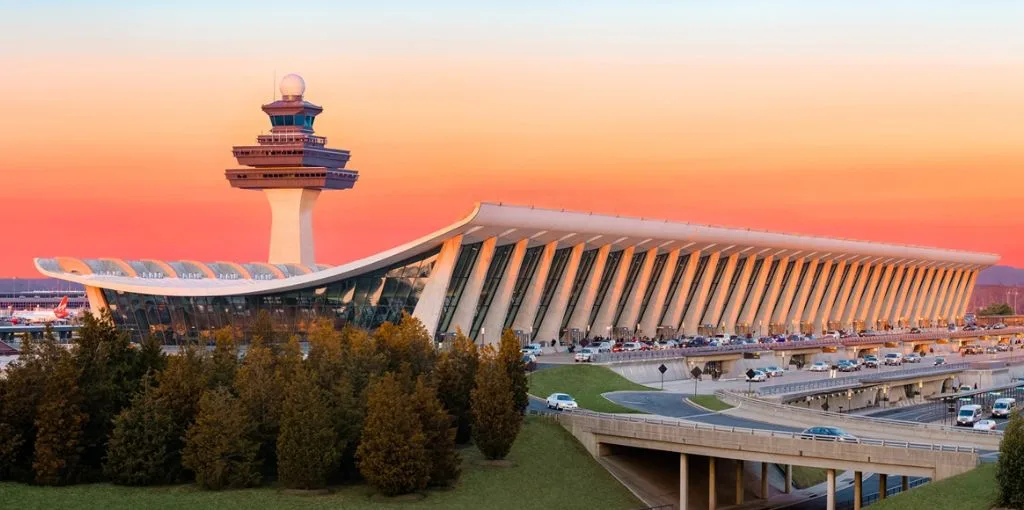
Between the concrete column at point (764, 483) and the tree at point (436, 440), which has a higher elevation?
the tree at point (436, 440)

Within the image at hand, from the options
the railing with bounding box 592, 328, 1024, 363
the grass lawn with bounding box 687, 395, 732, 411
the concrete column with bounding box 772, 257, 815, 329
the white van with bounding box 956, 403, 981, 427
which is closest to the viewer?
the grass lawn with bounding box 687, 395, 732, 411

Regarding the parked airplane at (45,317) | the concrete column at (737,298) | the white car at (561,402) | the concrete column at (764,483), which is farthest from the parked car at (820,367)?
the parked airplane at (45,317)

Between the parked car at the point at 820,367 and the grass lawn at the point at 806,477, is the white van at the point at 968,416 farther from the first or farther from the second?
the parked car at the point at 820,367

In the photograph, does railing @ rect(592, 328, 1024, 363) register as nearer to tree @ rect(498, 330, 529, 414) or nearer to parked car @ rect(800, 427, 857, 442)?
tree @ rect(498, 330, 529, 414)

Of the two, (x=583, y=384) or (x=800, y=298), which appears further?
(x=800, y=298)

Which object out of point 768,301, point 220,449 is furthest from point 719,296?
point 220,449

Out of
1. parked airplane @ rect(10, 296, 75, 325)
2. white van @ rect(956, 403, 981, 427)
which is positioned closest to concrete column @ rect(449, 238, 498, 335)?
white van @ rect(956, 403, 981, 427)

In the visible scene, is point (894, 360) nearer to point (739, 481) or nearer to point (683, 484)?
point (739, 481)
